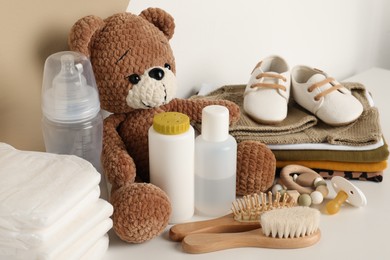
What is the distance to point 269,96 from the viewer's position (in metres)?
0.96

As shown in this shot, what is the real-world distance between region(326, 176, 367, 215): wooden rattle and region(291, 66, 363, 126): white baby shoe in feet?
0.47

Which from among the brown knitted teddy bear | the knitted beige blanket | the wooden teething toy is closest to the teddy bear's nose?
the brown knitted teddy bear

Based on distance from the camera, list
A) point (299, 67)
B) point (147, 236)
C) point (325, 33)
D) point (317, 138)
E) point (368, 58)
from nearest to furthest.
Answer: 1. point (147, 236)
2. point (317, 138)
3. point (299, 67)
4. point (325, 33)
5. point (368, 58)

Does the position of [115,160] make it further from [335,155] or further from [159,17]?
[335,155]

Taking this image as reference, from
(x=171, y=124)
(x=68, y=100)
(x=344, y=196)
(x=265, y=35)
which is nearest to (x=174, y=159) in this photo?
(x=171, y=124)

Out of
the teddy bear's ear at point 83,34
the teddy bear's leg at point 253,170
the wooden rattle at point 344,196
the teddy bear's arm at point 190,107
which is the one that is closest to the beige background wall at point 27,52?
the teddy bear's ear at point 83,34

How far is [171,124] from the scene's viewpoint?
2.40ft

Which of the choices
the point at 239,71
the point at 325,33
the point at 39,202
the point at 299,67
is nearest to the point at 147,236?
the point at 39,202

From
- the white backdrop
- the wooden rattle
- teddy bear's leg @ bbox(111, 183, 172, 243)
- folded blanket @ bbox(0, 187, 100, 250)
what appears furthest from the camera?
the white backdrop

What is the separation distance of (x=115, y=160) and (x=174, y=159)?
0.08 m

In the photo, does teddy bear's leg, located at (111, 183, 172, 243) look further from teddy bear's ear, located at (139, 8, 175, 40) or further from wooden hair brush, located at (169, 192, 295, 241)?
teddy bear's ear, located at (139, 8, 175, 40)

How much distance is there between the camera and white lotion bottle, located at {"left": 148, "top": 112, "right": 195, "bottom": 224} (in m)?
0.74

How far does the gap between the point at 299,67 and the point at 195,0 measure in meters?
0.22

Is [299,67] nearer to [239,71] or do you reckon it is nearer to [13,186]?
[239,71]
